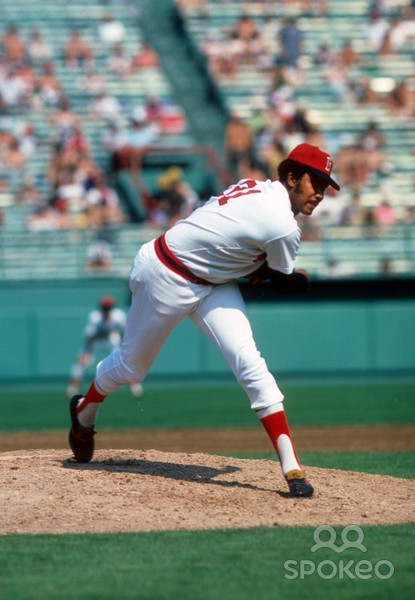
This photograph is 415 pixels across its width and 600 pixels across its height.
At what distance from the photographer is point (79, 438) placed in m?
7.11

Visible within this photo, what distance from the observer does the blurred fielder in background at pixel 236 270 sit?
243 inches

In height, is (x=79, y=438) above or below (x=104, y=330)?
above

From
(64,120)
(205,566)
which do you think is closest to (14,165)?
(64,120)

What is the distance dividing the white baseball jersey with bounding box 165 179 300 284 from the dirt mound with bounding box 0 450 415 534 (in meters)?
1.22

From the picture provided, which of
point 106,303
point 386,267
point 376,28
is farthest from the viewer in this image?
point 376,28

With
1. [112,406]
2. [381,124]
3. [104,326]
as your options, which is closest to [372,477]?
[112,406]

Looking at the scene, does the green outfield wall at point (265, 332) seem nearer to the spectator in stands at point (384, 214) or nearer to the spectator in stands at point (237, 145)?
the spectator in stands at point (384, 214)

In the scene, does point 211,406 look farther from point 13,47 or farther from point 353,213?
point 13,47

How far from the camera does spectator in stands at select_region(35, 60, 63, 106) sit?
67.3 feet

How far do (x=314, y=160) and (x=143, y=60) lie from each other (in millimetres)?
15946

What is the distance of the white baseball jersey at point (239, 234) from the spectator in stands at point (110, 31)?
1620 centimetres

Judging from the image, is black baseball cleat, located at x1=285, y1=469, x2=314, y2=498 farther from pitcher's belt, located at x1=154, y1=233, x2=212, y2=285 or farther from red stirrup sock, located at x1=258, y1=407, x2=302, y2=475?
pitcher's belt, located at x1=154, y1=233, x2=212, y2=285
